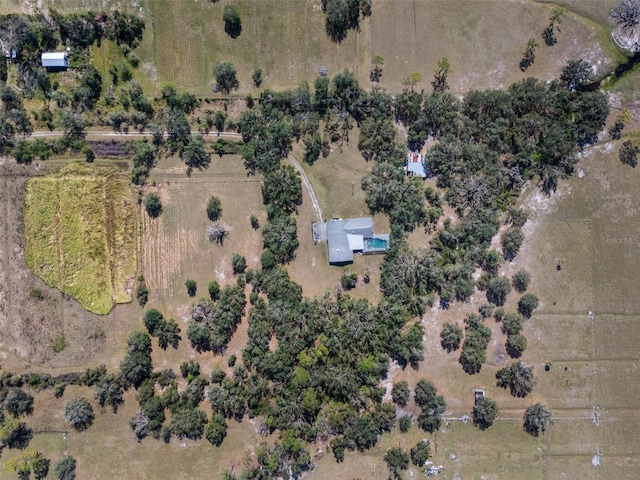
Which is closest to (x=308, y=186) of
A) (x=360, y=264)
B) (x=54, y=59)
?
(x=360, y=264)

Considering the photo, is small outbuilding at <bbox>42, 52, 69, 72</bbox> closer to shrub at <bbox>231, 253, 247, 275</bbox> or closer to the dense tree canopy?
shrub at <bbox>231, 253, 247, 275</bbox>

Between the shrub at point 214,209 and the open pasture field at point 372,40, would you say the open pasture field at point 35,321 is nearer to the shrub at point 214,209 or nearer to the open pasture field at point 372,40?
the shrub at point 214,209

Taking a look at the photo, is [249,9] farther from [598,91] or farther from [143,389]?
[143,389]

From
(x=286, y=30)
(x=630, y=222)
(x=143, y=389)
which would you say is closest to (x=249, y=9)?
(x=286, y=30)

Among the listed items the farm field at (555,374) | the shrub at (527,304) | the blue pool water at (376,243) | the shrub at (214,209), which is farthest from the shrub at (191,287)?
the shrub at (527,304)

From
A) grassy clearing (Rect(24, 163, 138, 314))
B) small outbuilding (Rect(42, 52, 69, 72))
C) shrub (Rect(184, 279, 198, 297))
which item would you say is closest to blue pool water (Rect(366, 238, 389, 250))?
shrub (Rect(184, 279, 198, 297))

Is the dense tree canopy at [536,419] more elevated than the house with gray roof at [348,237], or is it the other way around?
the house with gray roof at [348,237]
